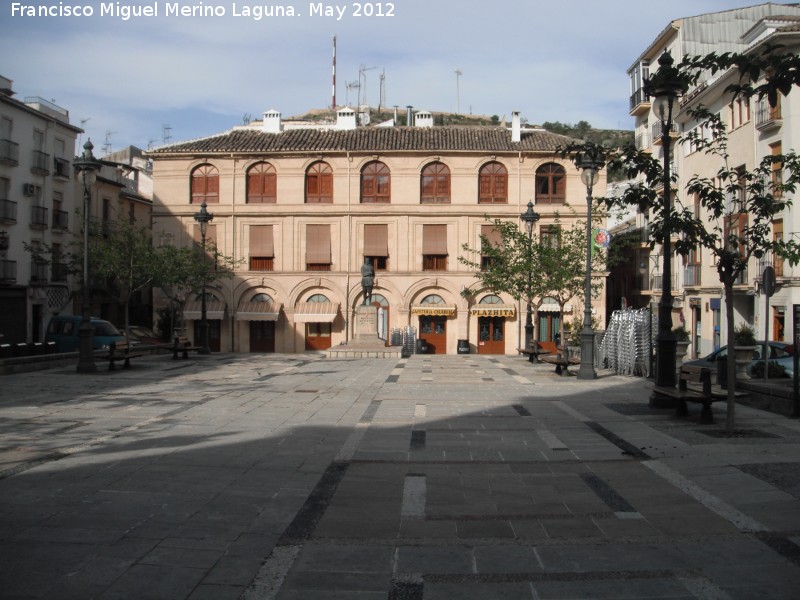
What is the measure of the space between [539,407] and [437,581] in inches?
358

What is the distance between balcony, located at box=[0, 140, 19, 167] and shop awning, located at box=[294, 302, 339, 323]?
16.2 m

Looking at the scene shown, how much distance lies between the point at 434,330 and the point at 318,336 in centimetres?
665

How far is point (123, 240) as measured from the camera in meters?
37.1

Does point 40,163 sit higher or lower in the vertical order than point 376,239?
higher

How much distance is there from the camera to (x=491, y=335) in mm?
42031

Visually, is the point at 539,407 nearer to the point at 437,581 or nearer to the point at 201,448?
the point at 201,448

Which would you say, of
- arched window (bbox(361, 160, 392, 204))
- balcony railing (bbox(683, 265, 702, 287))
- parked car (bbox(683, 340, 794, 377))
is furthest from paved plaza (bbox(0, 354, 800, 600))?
arched window (bbox(361, 160, 392, 204))

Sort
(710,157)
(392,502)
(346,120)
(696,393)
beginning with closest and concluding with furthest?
1. (392,502)
2. (696,393)
3. (710,157)
4. (346,120)

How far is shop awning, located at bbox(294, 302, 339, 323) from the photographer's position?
41562mm

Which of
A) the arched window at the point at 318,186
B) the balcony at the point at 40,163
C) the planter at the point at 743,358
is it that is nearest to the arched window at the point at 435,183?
the arched window at the point at 318,186

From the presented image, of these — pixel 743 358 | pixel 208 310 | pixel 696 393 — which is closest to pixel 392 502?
pixel 696 393

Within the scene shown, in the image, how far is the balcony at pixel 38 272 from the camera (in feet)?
A: 126

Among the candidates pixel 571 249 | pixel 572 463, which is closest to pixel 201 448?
pixel 572 463

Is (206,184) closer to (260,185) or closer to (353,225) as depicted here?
(260,185)
